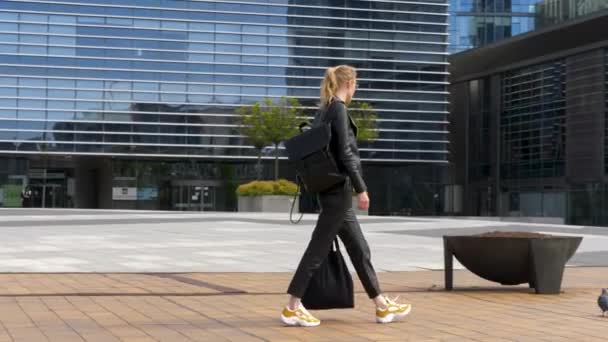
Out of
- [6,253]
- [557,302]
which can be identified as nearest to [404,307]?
[557,302]

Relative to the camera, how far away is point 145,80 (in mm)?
68562

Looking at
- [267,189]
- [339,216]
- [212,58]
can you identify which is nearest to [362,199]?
[339,216]

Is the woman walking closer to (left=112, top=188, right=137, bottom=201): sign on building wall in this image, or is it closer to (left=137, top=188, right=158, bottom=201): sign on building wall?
(left=137, top=188, right=158, bottom=201): sign on building wall

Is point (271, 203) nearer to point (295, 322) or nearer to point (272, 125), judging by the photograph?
point (272, 125)

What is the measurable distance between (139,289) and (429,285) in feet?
9.98

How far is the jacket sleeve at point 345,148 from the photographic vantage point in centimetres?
616

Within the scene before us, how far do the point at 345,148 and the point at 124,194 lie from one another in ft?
214

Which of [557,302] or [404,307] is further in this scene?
[557,302]

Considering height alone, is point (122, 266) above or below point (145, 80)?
below

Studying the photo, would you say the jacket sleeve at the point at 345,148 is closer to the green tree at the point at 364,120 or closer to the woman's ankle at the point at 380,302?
the woman's ankle at the point at 380,302

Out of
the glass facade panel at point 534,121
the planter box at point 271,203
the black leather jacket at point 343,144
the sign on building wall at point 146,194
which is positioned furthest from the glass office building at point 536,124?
the black leather jacket at point 343,144

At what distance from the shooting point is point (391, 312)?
6477 millimetres

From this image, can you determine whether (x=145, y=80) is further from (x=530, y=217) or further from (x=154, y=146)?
(x=530, y=217)

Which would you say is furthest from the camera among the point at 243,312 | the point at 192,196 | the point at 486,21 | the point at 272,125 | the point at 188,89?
the point at 486,21
